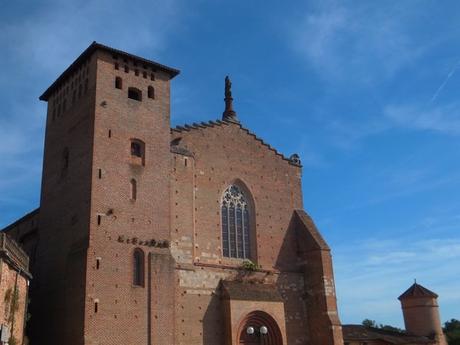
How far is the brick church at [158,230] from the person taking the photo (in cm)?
2511

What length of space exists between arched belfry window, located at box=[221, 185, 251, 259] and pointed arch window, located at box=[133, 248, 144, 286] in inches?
245

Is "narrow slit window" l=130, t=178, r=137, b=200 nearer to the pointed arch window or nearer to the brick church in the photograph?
the brick church

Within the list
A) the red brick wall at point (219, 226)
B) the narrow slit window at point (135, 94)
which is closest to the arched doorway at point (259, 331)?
the red brick wall at point (219, 226)

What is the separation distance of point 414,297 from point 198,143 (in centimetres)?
2877

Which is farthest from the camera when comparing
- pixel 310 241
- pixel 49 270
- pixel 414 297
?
pixel 414 297

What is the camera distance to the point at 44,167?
3156 centimetres

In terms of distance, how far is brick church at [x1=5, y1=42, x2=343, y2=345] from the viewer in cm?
2511

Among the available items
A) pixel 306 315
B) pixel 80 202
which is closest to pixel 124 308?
pixel 80 202

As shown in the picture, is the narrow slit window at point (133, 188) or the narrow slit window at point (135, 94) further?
the narrow slit window at point (135, 94)

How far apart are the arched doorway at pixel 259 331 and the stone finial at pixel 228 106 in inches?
481

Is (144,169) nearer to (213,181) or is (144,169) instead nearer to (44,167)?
(213,181)

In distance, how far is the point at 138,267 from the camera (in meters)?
26.0

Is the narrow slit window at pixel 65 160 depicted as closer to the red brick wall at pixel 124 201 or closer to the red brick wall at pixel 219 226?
the red brick wall at pixel 124 201

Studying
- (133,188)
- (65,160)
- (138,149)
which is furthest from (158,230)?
(65,160)
